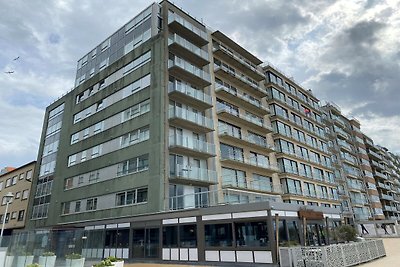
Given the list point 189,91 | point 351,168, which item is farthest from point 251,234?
point 351,168

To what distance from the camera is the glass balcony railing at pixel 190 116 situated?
23.7 meters

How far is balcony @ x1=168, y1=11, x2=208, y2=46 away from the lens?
2708 cm

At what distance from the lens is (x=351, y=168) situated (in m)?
55.2

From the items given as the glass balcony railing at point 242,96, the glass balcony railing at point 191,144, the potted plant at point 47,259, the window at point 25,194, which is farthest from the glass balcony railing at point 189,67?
the window at point 25,194

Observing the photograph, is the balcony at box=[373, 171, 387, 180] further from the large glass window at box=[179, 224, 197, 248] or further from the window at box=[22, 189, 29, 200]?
the window at box=[22, 189, 29, 200]

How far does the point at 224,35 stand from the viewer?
104 feet

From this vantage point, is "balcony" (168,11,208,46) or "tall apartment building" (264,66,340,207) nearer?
"balcony" (168,11,208,46)

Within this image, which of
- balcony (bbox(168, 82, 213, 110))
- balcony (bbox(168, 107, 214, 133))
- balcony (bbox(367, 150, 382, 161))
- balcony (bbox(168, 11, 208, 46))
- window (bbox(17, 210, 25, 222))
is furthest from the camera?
balcony (bbox(367, 150, 382, 161))

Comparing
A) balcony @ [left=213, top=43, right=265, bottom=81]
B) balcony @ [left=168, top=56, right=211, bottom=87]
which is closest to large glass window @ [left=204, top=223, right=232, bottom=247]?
balcony @ [left=168, top=56, right=211, bottom=87]

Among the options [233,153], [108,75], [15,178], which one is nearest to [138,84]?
[108,75]

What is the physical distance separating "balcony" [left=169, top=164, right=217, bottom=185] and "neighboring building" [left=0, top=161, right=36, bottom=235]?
2405cm

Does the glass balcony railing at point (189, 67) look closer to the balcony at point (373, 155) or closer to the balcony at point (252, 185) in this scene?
the balcony at point (252, 185)

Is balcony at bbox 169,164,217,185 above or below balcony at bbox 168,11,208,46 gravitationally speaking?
below

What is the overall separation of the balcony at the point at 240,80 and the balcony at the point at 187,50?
2.16 m
